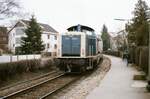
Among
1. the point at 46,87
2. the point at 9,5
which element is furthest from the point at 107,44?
the point at 46,87

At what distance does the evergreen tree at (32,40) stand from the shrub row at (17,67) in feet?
75.5

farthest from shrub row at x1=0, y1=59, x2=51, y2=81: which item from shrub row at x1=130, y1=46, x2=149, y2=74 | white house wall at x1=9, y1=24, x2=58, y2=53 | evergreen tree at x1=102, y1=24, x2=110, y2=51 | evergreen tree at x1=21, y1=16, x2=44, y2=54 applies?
evergreen tree at x1=102, y1=24, x2=110, y2=51

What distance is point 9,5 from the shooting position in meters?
36.9

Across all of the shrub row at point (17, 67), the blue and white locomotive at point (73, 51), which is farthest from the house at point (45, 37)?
the blue and white locomotive at point (73, 51)

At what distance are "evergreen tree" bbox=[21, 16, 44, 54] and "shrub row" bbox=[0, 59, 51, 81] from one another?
75.5 feet

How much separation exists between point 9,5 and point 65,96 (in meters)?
23.1

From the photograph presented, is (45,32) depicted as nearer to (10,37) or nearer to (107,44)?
(10,37)

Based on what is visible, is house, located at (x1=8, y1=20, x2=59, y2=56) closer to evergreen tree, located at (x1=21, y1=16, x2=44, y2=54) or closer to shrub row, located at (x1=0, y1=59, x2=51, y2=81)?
evergreen tree, located at (x1=21, y1=16, x2=44, y2=54)

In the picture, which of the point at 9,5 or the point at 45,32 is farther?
the point at 45,32

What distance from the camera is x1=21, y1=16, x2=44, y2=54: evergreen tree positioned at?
55.1 meters

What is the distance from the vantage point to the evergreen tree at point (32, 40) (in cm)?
5512

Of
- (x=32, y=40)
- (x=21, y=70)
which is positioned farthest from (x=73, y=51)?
(x=32, y=40)

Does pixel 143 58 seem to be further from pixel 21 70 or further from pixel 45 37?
pixel 45 37

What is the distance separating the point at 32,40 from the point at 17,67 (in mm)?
31530
